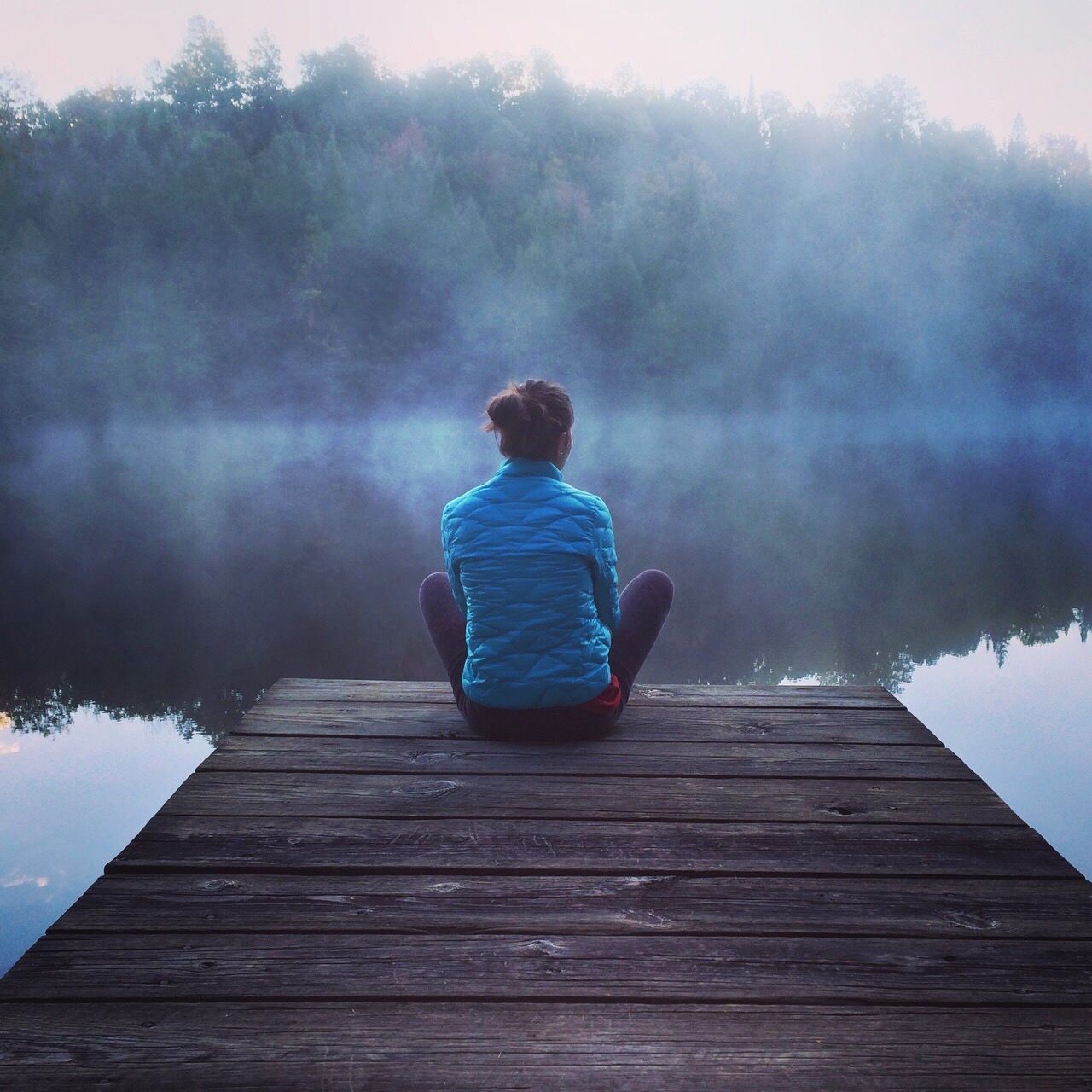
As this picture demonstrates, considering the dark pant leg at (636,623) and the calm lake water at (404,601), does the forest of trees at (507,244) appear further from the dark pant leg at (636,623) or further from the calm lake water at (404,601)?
the dark pant leg at (636,623)

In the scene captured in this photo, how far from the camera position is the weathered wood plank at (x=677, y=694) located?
86.0 inches

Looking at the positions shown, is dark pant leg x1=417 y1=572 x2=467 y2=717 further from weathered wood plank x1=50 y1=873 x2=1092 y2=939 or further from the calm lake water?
the calm lake water

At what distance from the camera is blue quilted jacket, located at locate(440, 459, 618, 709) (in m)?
1.76

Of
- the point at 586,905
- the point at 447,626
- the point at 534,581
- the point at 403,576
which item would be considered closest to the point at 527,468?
the point at 534,581

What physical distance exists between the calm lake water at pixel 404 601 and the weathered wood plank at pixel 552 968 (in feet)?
4.06

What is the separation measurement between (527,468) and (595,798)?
2.17 ft

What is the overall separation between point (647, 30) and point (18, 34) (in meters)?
18.4

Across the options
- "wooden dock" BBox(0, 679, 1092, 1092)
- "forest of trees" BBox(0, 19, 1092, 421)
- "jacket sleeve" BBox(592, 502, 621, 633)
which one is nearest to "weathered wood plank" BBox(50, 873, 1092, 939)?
"wooden dock" BBox(0, 679, 1092, 1092)

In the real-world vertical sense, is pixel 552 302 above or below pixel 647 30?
below

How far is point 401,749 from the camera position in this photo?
185cm

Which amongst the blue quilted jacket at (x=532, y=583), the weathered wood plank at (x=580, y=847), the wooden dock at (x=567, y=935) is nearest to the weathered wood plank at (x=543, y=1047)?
the wooden dock at (x=567, y=935)

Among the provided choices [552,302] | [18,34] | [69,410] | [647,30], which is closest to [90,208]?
[69,410]

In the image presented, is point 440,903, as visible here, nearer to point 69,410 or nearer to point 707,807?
point 707,807

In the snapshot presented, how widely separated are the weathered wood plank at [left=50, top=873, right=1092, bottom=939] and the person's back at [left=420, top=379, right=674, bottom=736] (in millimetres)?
533
